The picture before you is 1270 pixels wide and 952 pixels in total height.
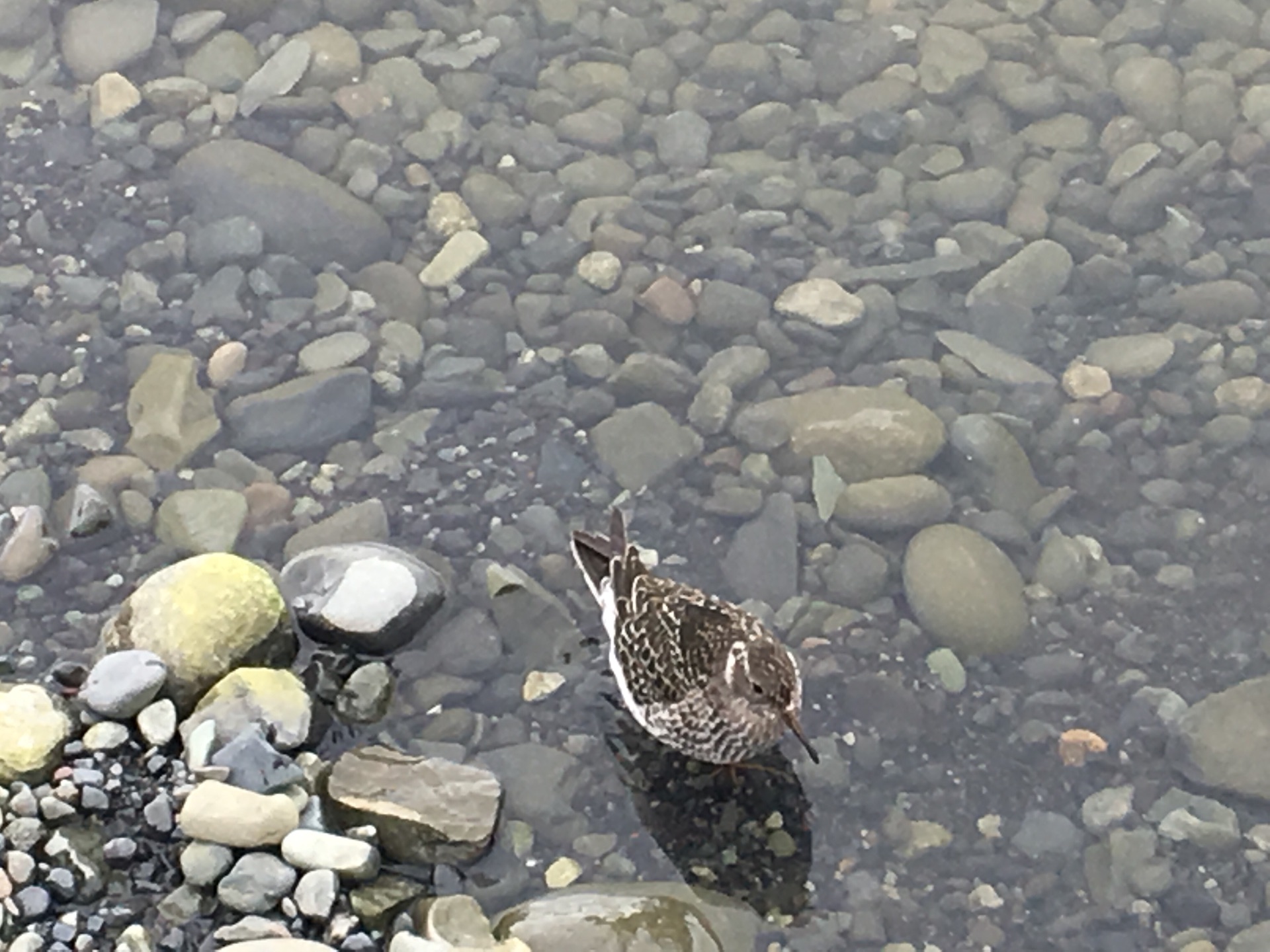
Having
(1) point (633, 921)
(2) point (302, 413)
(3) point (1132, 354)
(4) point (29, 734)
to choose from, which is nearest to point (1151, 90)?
(3) point (1132, 354)

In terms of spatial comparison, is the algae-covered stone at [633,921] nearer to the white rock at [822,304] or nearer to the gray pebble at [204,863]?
the gray pebble at [204,863]

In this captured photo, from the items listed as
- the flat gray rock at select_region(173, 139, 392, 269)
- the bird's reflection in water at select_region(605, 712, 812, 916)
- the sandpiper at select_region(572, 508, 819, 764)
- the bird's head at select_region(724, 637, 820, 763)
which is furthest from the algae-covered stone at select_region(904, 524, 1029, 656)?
the flat gray rock at select_region(173, 139, 392, 269)

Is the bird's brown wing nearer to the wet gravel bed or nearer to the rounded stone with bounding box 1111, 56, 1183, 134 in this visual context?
the wet gravel bed

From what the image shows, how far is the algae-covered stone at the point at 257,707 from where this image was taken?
5914 millimetres

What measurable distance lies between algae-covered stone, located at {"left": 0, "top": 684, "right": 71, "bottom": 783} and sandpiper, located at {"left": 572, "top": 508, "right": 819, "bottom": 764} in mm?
2221

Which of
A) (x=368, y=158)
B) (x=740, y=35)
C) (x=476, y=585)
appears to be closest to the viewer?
(x=476, y=585)

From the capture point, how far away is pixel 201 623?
6.13 meters

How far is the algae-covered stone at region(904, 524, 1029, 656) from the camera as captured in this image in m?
6.71

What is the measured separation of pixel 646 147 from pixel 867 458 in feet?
8.52

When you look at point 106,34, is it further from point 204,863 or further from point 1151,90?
point 1151,90

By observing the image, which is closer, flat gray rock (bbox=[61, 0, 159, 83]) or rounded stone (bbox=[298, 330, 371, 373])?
rounded stone (bbox=[298, 330, 371, 373])

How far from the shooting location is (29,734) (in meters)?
5.70

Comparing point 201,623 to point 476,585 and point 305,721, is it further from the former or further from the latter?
point 476,585

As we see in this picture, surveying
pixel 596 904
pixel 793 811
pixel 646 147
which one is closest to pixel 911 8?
pixel 646 147
